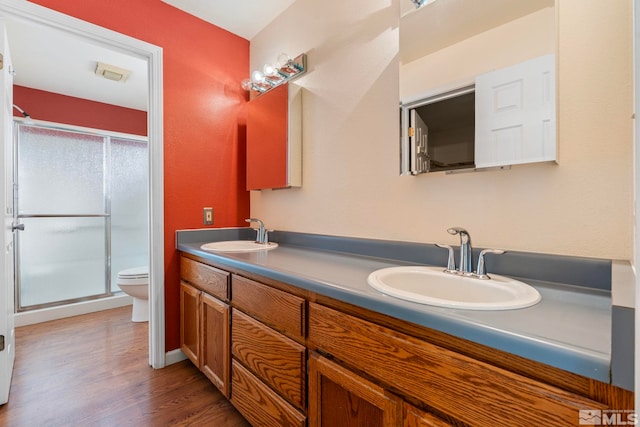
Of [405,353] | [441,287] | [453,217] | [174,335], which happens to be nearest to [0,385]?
[174,335]

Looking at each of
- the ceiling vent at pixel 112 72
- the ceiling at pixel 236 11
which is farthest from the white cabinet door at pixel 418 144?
the ceiling vent at pixel 112 72

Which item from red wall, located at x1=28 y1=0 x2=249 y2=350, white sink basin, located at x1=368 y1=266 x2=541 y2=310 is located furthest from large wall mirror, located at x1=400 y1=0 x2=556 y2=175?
red wall, located at x1=28 y1=0 x2=249 y2=350

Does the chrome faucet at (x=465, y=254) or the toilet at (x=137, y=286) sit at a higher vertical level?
the chrome faucet at (x=465, y=254)

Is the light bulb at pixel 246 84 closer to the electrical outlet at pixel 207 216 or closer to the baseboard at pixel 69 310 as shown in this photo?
the electrical outlet at pixel 207 216

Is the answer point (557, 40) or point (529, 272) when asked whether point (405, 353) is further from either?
point (557, 40)

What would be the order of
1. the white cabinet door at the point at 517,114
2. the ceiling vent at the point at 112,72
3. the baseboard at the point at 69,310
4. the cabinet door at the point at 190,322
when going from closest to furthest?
the white cabinet door at the point at 517,114 → the cabinet door at the point at 190,322 → the ceiling vent at the point at 112,72 → the baseboard at the point at 69,310

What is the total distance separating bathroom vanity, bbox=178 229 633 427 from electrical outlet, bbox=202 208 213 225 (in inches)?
24.1

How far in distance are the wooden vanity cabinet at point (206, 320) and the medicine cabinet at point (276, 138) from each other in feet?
2.25

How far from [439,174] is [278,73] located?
1.29 meters

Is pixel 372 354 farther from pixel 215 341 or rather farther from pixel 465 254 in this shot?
pixel 215 341

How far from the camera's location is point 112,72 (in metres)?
2.55

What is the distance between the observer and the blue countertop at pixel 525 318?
0.48 meters

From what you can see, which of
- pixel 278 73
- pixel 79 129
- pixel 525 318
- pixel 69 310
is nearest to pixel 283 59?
pixel 278 73

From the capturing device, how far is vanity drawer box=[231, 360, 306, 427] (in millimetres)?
1050
